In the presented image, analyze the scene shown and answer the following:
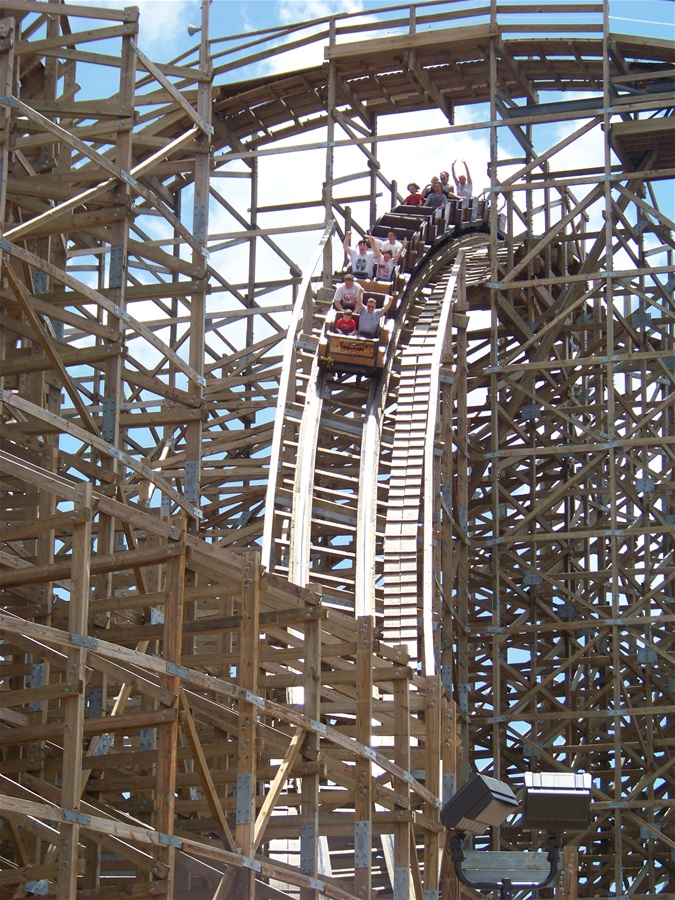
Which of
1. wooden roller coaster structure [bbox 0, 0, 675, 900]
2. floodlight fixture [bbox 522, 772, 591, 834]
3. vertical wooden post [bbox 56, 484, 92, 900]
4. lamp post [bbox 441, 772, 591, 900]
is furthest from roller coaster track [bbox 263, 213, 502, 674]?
floodlight fixture [bbox 522, 772, 591, 834]

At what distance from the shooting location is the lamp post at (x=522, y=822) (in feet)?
36.8

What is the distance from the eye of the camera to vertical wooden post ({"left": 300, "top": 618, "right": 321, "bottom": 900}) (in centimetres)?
1548

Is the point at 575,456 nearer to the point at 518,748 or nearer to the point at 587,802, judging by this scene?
the point at 518,748

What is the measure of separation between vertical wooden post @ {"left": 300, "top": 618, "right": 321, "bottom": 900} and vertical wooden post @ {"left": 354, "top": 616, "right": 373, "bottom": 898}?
597 mm

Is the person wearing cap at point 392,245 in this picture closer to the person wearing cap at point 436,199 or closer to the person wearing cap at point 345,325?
the person wearing cap at point 345,325

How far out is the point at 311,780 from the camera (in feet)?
51.5

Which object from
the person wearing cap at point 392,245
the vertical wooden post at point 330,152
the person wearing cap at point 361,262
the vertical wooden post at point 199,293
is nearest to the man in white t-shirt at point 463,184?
the vertical wooden post at point 330,152

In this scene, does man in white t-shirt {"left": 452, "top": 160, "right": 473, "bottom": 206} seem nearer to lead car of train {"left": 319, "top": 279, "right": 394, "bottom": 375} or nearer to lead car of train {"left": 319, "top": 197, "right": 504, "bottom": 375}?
lead car of train {"left": 319, "top": 197, "right": 504, "bottom": 375}

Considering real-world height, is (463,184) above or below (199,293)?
above

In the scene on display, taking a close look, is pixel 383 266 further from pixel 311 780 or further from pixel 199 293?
pixel 311 780

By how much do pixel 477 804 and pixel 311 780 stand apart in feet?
14.3

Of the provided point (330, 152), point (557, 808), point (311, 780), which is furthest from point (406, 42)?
point (557, 808)

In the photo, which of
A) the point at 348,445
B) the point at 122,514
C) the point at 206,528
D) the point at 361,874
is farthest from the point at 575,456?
the point at 122,514

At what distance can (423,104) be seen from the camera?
32.0m
